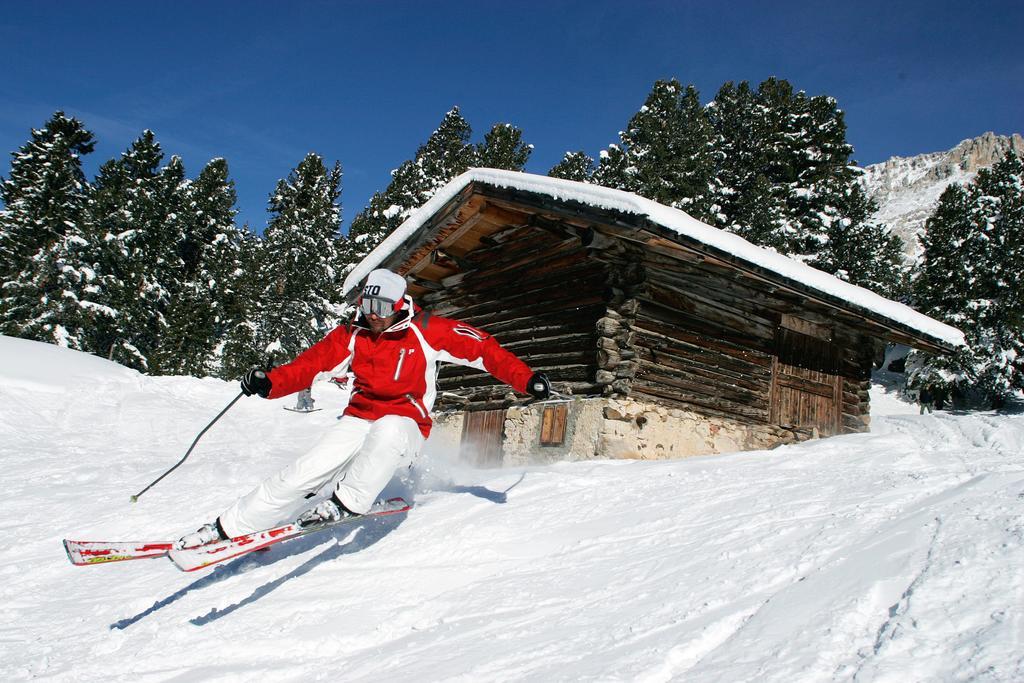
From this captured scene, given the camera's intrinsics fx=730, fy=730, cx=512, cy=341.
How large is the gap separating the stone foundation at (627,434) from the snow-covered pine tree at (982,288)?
18.4m

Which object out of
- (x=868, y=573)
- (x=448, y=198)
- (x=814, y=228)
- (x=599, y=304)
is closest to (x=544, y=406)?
(x=599, y=304)

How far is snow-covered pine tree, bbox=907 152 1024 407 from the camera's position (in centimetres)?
2523

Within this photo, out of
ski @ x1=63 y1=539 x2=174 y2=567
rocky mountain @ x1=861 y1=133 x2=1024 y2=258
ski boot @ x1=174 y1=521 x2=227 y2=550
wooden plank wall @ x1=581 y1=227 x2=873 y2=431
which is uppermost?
rocky mountain @ x1=861 y1=133 x2=1024 y2=258

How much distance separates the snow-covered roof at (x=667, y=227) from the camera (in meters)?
8.56

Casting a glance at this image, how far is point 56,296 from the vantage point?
30578 mm

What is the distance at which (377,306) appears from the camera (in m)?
4.89

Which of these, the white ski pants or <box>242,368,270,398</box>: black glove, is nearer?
the white ski pants

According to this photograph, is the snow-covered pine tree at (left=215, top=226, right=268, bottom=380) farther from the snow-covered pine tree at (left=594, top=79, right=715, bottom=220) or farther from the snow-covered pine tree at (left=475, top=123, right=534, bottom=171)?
the snow-covered pine tree at (left=594, top=79, right=715, bottom=220)

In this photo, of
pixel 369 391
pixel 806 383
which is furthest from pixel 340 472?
pixel 806 383

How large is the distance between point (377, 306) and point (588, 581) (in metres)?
2.26

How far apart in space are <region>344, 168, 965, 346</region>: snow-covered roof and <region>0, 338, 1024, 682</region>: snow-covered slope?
9.76 feet

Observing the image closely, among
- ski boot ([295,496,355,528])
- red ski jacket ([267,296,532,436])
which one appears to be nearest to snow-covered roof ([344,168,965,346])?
red ski jacket ([267,296,532,436])

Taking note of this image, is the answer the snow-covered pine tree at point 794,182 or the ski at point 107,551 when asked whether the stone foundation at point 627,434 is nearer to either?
the ski at point 107,551

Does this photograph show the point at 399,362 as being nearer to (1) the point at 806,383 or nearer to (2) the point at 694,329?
(2) the point at 694,329
